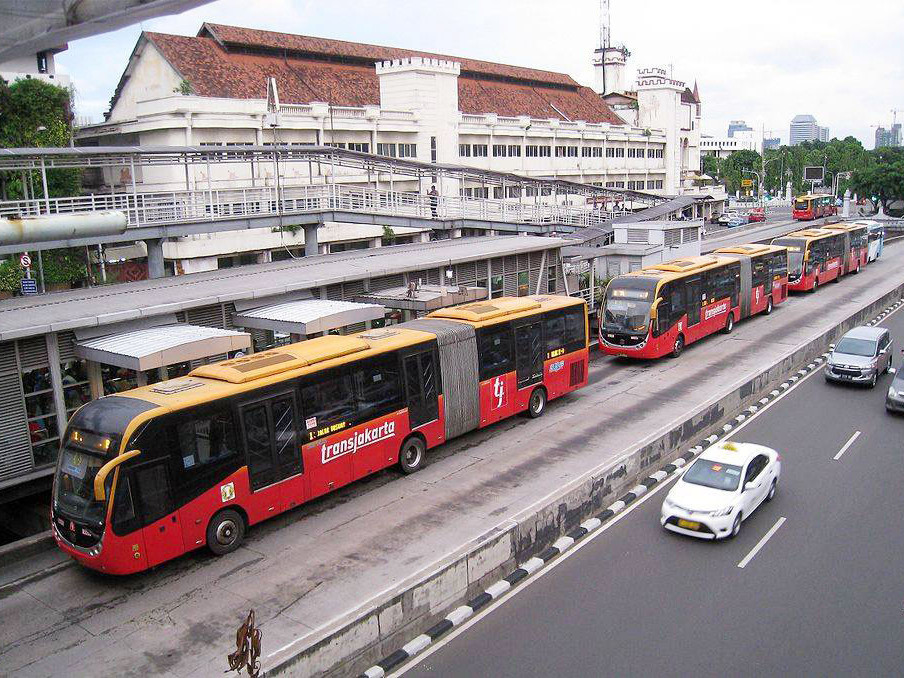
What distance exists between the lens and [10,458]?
1479cm

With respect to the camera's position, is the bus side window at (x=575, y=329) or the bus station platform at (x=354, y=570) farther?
the bus side window at (x=575, y=329)

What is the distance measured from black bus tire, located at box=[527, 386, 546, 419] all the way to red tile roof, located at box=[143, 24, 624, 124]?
38.2 metres

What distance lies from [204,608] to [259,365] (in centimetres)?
456

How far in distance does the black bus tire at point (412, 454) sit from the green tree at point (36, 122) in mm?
33674

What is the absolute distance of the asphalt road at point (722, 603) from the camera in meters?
10.6

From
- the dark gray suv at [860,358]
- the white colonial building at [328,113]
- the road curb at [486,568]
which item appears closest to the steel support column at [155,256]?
the white colonial building at [328,113]

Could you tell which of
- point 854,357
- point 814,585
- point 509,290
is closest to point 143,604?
point 814,585

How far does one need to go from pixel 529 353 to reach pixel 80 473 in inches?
456

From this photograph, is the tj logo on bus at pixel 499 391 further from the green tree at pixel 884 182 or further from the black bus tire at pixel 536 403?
the green tree at pixel 884 182

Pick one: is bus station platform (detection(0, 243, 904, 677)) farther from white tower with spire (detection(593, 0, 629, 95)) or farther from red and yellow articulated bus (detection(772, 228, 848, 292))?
white tower with spire (detection(593, 0, 629, 95))

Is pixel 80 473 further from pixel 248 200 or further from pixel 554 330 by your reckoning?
pixel 248 200

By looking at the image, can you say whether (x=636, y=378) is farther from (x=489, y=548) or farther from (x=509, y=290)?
(x=489, y=548)

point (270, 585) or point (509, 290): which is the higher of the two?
point (509, 290)

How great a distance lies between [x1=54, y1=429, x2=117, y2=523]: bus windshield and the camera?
12.0 metres
